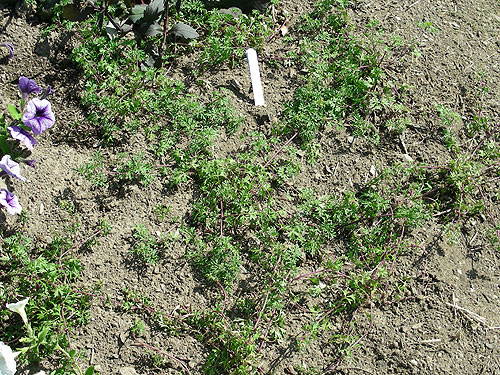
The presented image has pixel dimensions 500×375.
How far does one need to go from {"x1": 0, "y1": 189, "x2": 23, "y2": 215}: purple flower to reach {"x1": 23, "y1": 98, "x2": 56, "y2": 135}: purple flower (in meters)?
0.41

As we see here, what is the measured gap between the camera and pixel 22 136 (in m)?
3.27

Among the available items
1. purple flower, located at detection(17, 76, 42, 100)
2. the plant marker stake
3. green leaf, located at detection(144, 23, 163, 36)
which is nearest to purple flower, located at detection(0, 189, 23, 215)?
purple flower, located at detection(17, 76, 42, 100)

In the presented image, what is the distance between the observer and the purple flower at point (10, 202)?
3102 mm

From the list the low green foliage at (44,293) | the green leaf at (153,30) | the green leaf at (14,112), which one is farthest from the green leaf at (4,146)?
the green leaf at (153,30)

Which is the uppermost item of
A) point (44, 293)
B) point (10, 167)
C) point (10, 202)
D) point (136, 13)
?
point (136, 13)

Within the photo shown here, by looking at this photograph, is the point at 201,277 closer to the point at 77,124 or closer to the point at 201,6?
the point at 77,124

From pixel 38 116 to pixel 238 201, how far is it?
1327 mm

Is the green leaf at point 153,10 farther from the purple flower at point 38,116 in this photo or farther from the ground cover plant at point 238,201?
the purple flower at point 38,116

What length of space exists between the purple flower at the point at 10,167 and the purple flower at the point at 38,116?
0.26 m

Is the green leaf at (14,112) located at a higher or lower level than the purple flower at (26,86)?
lower

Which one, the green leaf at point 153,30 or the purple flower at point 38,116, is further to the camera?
the green leaf at point 153,30

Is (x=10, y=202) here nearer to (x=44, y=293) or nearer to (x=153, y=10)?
(x=44, y=293)

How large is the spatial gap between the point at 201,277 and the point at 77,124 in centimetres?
132

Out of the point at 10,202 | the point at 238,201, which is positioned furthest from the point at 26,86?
the point at 238,201
